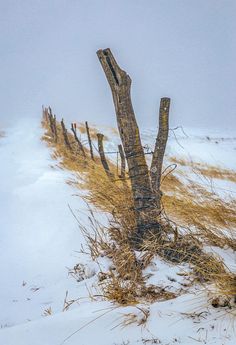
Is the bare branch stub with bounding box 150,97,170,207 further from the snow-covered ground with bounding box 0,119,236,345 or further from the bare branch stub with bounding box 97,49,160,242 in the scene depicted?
the bare branch stub with bounding box 97,49,160,242

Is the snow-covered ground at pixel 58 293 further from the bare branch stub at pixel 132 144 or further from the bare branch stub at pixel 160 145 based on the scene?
the bare branch stub at pixel 132 144

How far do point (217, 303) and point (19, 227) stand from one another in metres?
3.39

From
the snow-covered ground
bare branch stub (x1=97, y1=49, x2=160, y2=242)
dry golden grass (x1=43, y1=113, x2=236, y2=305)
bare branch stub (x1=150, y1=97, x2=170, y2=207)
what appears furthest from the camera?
bare branch stub (x1=150, y1=97, x2=170, y2=207)

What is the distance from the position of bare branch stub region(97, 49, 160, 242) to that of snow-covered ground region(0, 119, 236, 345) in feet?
1.13

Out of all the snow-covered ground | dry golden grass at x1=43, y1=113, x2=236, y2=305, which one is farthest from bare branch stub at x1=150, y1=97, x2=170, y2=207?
dry golden grass at x1=43, y1=113, x2=236, y2=305

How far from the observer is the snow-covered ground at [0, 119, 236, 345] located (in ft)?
5.57

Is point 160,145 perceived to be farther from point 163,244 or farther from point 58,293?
point 58,293

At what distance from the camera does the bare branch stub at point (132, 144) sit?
109 inches

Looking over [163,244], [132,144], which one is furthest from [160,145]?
[163,244]

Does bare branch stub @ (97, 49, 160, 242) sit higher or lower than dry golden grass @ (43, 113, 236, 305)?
higher

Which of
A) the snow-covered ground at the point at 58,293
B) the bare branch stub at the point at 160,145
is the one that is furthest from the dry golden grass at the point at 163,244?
the bare branch stub at the point at 160,145

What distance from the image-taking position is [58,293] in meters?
2.83

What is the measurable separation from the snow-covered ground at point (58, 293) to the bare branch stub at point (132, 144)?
0.35 m

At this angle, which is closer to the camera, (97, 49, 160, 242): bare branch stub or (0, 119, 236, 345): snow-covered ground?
(0, 119, 236, 345): snow-covered ground
